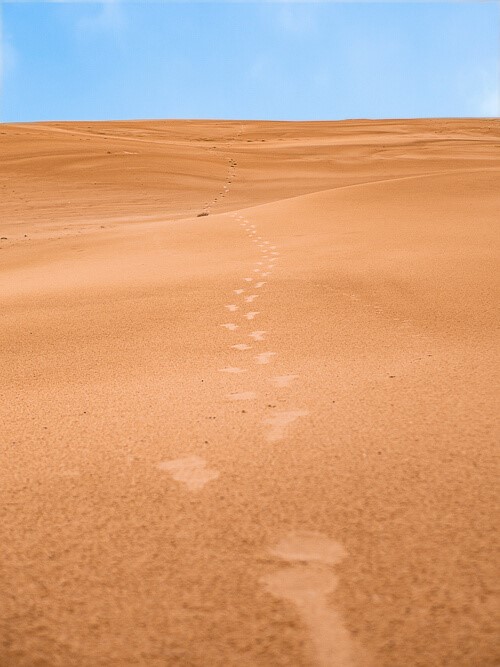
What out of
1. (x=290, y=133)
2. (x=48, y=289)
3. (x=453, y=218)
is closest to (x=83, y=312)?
(x=48, y=289)

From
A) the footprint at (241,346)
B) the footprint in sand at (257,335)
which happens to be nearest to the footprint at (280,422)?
the footprint at (241,346)

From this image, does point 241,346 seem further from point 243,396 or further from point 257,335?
point 243,396

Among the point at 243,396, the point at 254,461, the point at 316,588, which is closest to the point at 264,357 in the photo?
the point at 243,396

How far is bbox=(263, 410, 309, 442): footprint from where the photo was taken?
7.40ft

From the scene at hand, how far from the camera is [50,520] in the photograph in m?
1.76

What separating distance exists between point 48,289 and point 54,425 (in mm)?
3126

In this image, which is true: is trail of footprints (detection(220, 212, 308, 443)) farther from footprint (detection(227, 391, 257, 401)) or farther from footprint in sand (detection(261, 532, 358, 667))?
footprint in sand (detection(261, 532, 358, 667))

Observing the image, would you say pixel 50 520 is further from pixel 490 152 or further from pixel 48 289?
pixel 490 152

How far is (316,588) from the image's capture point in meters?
1.43

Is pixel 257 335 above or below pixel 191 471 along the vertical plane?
above

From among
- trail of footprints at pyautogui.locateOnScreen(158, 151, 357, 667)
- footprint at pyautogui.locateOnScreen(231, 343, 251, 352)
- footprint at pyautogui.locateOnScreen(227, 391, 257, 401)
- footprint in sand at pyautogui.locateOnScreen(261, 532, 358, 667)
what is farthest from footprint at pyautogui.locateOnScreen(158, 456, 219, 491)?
footprint at pyautogui.locateOnScreen(231, 343, 251, 352)

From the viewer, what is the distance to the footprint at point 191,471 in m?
1.94

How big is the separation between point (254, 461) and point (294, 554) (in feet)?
1.70

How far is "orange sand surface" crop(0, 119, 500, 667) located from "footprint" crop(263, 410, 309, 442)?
0.03 ft
